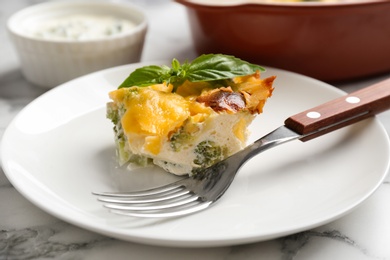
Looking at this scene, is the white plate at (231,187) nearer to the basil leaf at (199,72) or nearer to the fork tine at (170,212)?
the fork tine at (170,212)

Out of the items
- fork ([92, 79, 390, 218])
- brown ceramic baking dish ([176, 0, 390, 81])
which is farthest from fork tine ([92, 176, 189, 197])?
brown ceramic baking dish ([176, 0, 390, 81])

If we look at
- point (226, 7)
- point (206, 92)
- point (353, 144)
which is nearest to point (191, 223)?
point (206, 92)

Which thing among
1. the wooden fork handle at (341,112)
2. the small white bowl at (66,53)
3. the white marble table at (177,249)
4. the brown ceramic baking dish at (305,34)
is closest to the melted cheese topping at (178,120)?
the wooden fork handle at (341,112)

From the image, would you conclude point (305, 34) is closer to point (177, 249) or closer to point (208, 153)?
point (208, 153)

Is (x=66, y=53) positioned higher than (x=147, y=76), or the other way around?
(x=147, y=76)

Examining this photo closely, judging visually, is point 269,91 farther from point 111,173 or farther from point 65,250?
point 65,250

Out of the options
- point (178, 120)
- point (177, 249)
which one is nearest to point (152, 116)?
point (178, 120)
